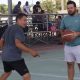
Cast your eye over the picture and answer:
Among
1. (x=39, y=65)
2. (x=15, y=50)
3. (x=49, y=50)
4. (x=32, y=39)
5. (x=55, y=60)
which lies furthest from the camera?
(x=32, y=39)

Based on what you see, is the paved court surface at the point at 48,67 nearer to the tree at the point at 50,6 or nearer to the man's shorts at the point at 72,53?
the man's shorts at the point at 72,53

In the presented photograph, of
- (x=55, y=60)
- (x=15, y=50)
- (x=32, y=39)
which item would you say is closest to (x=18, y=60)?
(x=15, y=50)

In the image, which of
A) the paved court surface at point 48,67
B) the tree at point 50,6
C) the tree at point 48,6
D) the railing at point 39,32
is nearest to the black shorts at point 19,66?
the paved court surface at point 48,67

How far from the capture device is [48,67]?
33.9 ft

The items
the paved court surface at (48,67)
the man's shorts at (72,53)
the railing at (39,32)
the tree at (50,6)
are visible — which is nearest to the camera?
the man's shorts at (72,53)

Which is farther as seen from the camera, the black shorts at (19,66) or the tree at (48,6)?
the tree at (48,6)

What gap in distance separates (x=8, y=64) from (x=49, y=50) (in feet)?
27.3

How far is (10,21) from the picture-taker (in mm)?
14984

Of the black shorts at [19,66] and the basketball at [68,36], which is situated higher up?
the basketball at [68,36]

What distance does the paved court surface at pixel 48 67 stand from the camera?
29.1 feet

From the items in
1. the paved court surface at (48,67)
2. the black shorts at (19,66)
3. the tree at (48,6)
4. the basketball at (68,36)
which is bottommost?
the paved court surface at (48,67)

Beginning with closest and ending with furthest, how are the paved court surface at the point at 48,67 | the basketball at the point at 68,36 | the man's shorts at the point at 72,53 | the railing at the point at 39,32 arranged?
1. the basketball at the point at 68,36
2. the man's shorts at the point at 72,53
3. the paved court surface at the point at 48,67
4. the railing at the point at 39,32

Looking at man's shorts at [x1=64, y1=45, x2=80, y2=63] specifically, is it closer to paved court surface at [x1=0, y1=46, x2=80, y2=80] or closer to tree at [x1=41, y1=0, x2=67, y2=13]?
paved court surface at [x1=0, y1=46, x2=80, y2=80]

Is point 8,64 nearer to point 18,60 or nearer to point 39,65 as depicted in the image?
point 18,60
